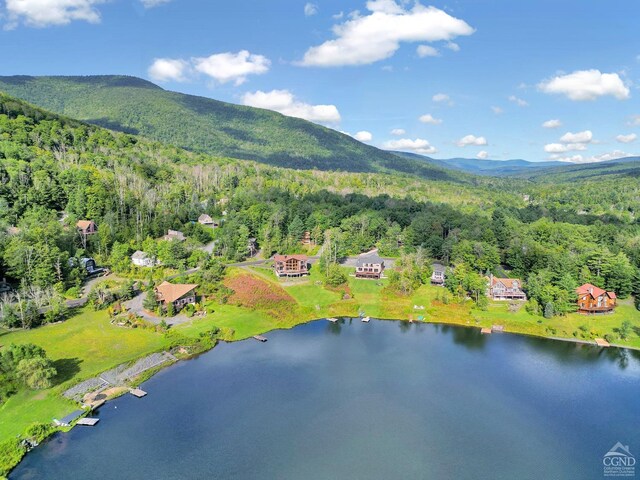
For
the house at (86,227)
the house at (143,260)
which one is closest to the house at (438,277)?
the house at (143,260)

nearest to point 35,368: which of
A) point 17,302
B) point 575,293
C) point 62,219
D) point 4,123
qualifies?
point 17,302

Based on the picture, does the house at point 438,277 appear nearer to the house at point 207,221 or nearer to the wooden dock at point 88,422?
the wooden dock at point 88,422

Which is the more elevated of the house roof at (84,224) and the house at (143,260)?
the house roof at (84,224)

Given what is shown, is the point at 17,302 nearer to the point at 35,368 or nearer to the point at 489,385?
the point at 35,368

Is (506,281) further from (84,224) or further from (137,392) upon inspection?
(84,224)

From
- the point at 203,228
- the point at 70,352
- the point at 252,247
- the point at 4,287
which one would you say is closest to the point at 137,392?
the point at 70,352

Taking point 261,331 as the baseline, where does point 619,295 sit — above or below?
above
